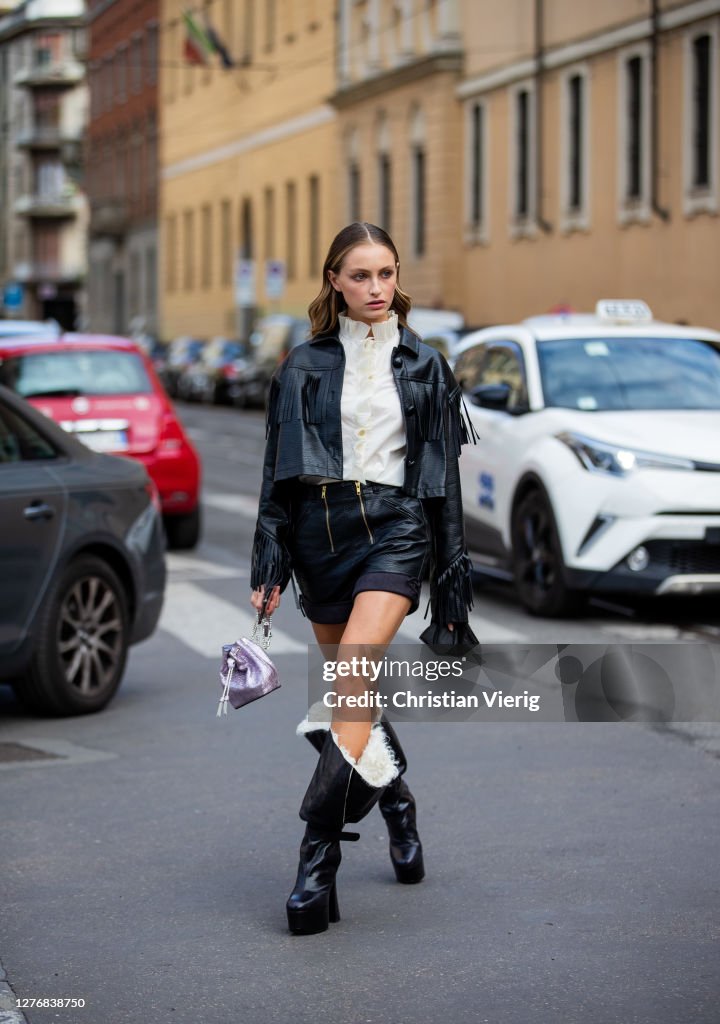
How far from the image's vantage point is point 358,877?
241 inches

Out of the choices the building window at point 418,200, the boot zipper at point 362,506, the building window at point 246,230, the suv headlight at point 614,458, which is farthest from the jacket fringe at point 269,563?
the building window at point 246,230

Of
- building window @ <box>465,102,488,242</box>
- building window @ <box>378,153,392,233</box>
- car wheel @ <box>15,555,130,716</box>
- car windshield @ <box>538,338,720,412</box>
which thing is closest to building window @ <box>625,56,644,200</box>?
building window @ <box>465,102,488,242</box>

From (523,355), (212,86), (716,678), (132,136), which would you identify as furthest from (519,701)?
(132,136)

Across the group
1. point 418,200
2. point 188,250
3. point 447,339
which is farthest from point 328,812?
point 188,250

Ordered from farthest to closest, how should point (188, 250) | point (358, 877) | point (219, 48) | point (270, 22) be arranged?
1. point (188, 250)
2. point (270, 22)
3. point (219, 48)
4. point (358, 877)

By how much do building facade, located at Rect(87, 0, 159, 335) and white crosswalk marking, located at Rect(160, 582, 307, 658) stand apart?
57537 millimetres

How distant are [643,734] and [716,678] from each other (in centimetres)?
126

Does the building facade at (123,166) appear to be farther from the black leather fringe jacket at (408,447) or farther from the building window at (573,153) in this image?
the black leather fringe jacket at (408,447)

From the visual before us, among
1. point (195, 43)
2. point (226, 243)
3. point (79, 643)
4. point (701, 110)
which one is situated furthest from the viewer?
point (226, 243)

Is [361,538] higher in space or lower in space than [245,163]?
lower

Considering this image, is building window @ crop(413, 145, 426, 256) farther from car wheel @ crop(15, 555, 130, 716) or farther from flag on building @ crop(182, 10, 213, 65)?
car wheel @ crop(15, 555, 130, 716)

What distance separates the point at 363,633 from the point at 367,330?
78cm

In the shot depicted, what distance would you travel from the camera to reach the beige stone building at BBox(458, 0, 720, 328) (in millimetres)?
32875

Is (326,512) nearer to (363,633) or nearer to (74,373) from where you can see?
(363,633)
